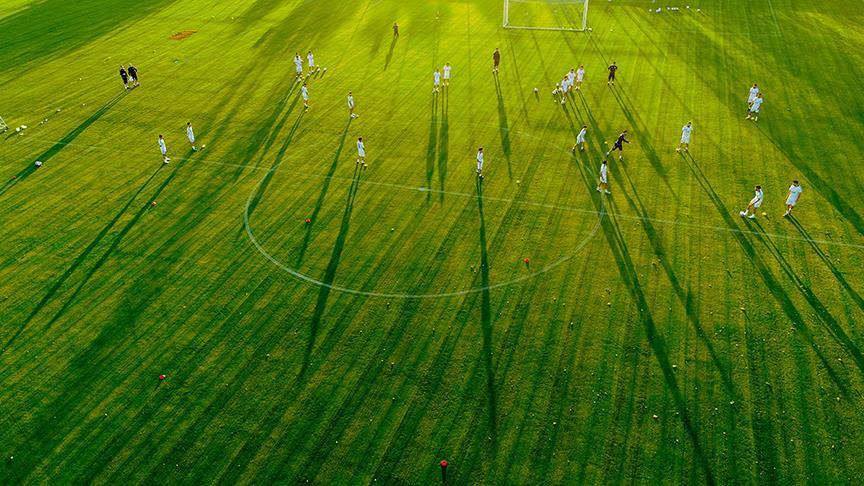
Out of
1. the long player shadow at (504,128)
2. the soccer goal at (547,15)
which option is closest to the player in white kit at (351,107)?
the long player shadow at (504,128)

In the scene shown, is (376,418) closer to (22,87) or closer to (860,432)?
(860,432)

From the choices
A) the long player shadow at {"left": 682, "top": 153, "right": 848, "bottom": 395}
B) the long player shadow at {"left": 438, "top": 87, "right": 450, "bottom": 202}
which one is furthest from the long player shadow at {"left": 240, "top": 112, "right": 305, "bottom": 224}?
the long player shadow at {"left": 682, "top": 153, "right": 848, "bottom": 395}

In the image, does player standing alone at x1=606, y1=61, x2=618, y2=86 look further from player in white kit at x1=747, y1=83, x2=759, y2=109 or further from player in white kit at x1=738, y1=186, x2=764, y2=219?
player in white kit at x1=738, y1=186, x2=764, y2=219

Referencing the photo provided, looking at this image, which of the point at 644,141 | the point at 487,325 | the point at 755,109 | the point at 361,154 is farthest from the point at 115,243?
the point at 755,109

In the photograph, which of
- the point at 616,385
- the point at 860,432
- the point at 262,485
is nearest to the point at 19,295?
the point at 262,485

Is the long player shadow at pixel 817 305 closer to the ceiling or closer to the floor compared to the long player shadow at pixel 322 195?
closer to the floor

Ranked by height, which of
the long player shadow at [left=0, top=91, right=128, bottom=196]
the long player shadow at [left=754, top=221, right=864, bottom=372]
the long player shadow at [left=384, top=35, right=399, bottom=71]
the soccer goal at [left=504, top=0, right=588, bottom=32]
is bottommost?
the long player shadow at [left=754, top=221, right=864, bottom=372]

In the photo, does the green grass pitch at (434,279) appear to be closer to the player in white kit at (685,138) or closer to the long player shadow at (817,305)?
the long player shadow at (817,305)
